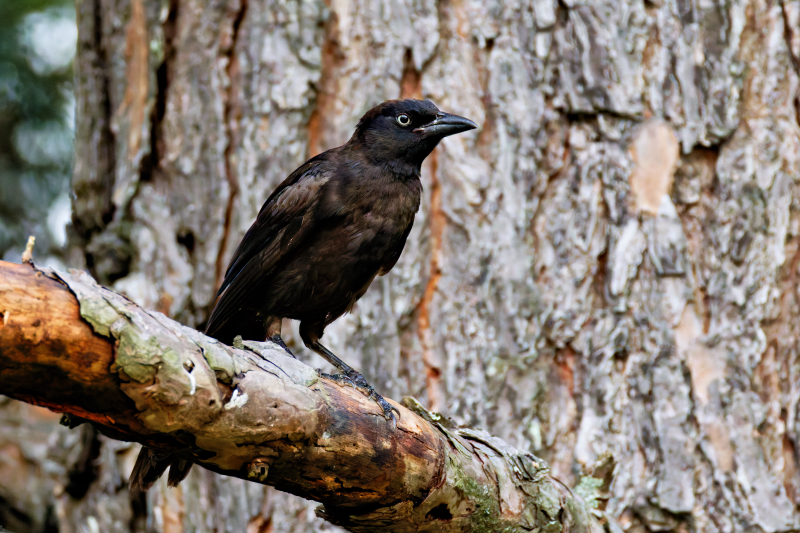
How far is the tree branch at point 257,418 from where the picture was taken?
5.13ft

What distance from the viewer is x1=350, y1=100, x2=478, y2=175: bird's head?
367 cm

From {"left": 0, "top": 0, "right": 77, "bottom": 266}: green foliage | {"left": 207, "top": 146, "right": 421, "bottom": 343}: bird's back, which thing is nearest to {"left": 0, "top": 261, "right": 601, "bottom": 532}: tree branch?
{"left": 207, "top": 146, "right": 421, "bottom": 343}: bird's back

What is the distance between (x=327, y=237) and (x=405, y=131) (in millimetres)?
686

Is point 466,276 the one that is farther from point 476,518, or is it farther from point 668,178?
point 476,518

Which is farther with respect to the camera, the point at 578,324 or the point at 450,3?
the point at 450,3

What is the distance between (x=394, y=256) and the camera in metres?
3.65

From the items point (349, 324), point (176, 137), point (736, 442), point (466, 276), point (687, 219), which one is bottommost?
point (736, 442)

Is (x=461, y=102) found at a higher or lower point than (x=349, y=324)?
higher

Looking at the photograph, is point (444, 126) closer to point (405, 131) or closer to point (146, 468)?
point (405, 131)

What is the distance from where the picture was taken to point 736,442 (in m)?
3.77

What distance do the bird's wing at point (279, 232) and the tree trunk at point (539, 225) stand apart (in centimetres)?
54

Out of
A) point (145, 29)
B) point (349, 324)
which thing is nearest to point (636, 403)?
point (349, 324)

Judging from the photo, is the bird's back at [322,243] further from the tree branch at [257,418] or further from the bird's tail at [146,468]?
the tree branch at [257,418]

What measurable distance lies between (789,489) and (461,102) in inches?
105
